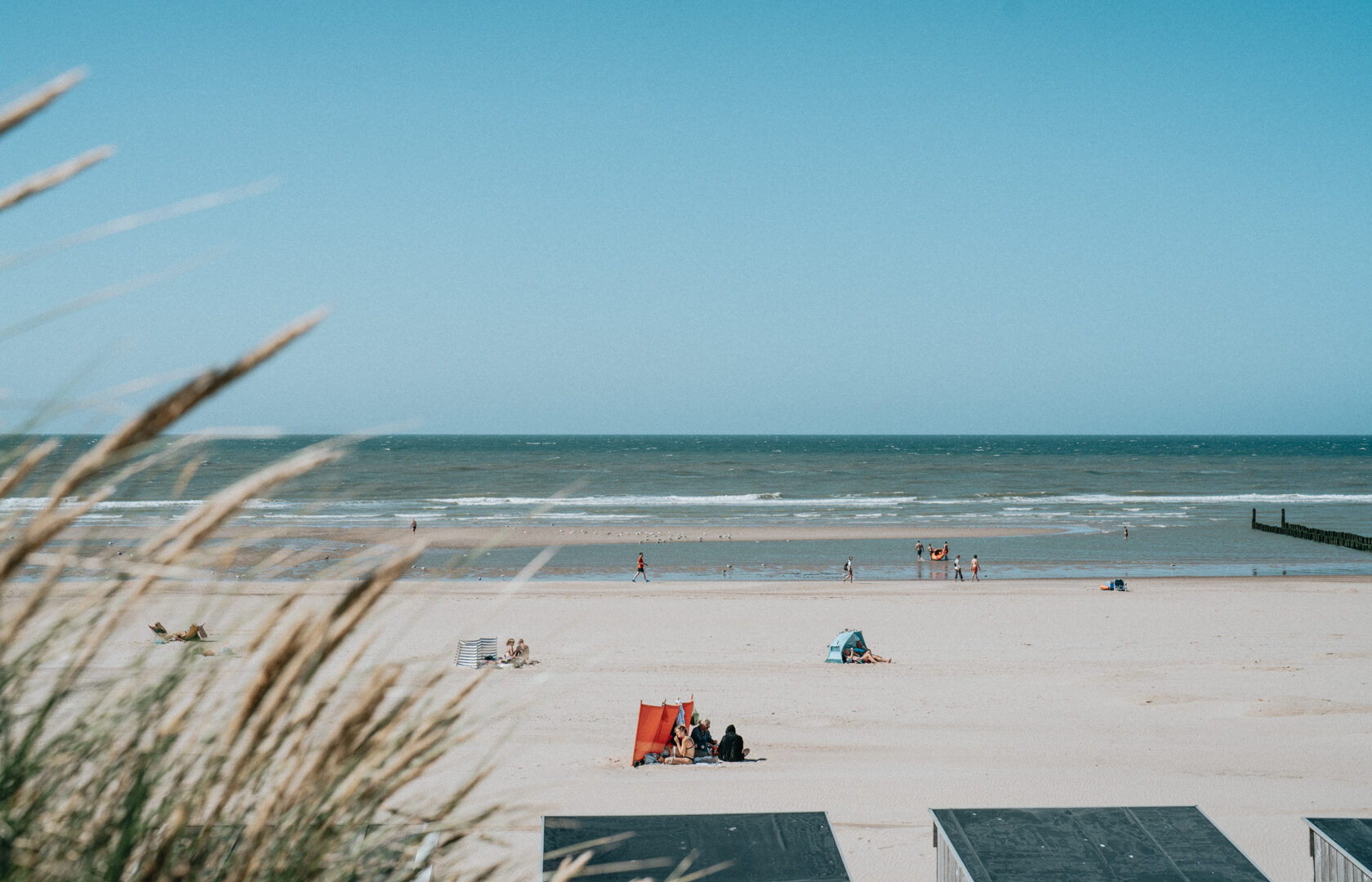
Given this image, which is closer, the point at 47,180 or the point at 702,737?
the point at 47,180

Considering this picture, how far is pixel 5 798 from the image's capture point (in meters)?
1.46

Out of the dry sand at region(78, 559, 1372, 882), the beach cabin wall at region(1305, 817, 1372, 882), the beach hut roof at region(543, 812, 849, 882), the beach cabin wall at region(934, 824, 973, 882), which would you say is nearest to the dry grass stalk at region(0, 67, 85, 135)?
the dry sand at region(78, 559, 1372, 882)

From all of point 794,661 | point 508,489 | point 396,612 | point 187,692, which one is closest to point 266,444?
point 508,489

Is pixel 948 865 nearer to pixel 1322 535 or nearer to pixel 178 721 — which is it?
pixel 178 721

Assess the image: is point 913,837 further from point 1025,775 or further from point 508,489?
point 508,489

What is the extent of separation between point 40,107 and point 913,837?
11005 mm

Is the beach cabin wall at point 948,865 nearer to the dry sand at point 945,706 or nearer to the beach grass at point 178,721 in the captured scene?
the dry sand at point 945,706

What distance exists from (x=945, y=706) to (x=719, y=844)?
32.4 ft

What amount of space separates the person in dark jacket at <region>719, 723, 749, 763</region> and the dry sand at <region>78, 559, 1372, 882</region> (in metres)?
0.24

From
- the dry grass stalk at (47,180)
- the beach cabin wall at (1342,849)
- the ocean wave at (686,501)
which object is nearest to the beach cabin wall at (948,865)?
the beach cabin wall at (1342,849)

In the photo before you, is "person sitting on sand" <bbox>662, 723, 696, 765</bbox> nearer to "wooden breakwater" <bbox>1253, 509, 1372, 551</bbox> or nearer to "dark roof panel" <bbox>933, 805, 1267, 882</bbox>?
"dark roof panel" <bbox>933, 805, 1267, 882</bbox>

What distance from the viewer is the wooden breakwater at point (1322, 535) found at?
4034 centimetres

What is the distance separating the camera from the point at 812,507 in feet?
190

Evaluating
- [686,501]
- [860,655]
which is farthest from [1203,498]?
[860,655]
